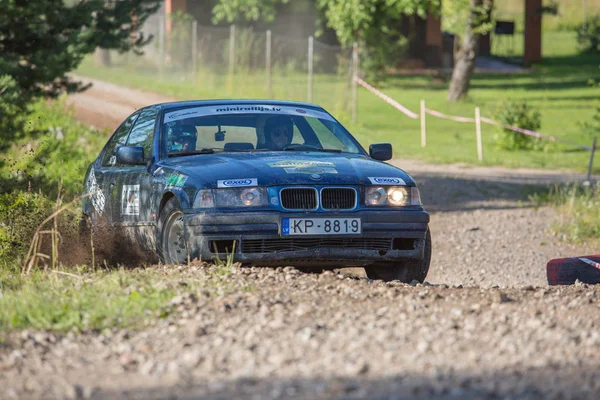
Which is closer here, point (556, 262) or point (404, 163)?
point (556, 262)

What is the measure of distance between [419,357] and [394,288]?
80.4 inches

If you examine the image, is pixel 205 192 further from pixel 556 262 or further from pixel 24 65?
pixel 24 65

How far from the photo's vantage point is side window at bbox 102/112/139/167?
1046 centimetres

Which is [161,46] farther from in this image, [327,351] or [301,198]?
[327,351]

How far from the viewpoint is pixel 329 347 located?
226 inches

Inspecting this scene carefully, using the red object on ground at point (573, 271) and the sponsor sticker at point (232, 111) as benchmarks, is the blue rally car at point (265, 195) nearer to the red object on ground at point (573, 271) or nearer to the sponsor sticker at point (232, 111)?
the sponsor sticker at point (232, 111)

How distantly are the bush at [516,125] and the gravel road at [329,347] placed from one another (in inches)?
705

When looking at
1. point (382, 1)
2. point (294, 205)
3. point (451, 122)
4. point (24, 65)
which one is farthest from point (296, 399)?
point (382, 1)

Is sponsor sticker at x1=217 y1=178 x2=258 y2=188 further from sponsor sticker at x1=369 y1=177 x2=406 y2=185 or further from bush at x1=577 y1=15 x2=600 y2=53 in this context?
bush at x1=577 y1=15 x2=600 y2=53

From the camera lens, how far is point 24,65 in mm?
15828

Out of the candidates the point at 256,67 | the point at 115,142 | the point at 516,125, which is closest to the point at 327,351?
the point at 115,142

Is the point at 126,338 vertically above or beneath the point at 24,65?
beneath

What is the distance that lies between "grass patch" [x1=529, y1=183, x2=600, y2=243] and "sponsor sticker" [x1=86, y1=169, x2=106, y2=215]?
5873 millimetres

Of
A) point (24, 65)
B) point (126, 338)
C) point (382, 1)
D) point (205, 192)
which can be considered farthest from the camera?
point (382, 1)
